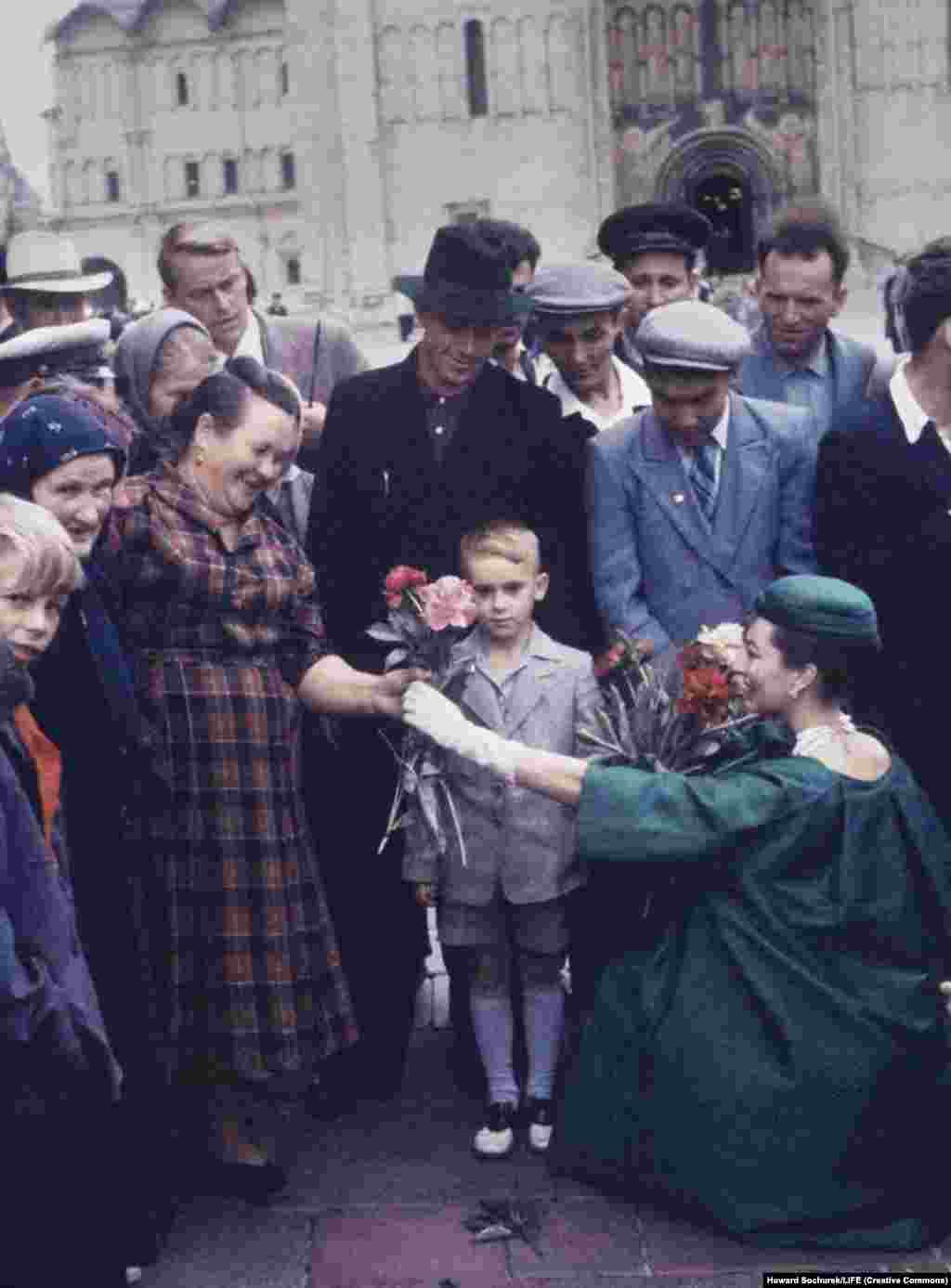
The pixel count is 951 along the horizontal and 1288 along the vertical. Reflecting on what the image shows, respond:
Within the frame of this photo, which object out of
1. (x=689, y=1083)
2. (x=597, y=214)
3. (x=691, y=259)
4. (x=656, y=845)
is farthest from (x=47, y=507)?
(x=597, y=214)

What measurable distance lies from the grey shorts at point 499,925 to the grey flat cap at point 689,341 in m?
1.28

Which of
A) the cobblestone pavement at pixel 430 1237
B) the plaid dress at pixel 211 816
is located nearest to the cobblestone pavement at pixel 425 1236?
the cobblestone pavement at pixel 430 1237

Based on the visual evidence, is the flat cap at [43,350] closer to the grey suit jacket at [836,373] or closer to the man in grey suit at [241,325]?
the man in grey suit at [241,325]

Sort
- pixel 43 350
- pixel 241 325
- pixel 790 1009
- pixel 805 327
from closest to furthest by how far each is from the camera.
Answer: pixel 790 1009
pixel 43 350
pixel 805 327
pixel 241 325

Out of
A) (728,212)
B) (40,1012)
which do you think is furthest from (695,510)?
(728,212)

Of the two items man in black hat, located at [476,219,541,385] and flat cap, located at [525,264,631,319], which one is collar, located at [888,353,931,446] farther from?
man in black hat, located at [476,219,541,385]

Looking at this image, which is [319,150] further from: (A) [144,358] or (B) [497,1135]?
(B) [497,1135]

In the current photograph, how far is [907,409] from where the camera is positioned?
Result: 4.81 metres

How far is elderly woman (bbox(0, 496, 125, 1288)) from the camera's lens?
3.19 m

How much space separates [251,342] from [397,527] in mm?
1051

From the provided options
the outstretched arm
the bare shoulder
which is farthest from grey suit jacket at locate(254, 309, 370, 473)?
the bare shoulder

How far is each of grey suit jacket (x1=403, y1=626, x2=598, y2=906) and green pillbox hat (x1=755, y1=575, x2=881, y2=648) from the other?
65 centimetres

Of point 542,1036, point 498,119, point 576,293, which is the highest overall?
point 498,119

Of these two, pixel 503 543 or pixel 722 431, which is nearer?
pixel 503 543
